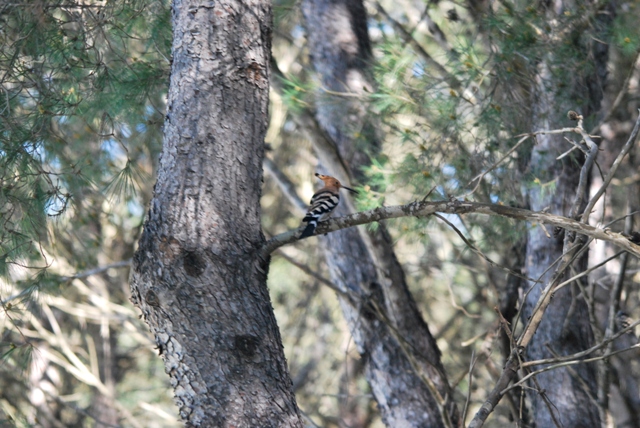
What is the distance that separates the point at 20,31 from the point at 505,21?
2.49 meters

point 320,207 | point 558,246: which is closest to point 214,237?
point 320,207

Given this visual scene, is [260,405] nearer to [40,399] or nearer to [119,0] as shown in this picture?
[119,0]

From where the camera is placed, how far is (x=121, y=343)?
915 centimetres

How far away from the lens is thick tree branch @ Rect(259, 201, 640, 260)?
75.5 inches

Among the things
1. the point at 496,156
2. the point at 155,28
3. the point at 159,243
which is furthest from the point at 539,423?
the point at 155,28

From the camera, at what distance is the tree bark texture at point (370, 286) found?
355 centimetres

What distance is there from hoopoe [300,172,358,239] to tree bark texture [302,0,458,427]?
134mm

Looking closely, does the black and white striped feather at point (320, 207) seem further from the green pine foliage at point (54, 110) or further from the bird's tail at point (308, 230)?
the green pine foliage at point (54, 110)

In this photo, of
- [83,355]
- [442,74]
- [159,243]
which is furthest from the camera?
[83,355]

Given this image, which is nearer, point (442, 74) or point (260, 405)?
point (260, 405)

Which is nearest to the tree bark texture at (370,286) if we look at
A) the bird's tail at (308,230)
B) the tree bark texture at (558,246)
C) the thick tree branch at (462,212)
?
the tree bark texture at (558,246)

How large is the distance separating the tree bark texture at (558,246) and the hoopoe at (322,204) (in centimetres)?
105

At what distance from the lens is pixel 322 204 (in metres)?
3.33

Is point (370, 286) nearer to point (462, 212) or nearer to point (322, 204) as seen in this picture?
point (322, 204)
